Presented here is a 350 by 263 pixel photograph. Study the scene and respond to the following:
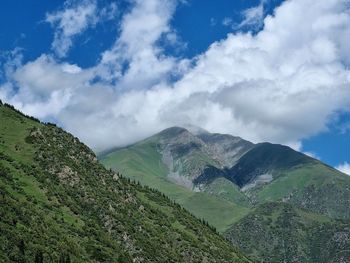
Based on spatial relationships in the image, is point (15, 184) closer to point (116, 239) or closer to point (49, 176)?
point (49, 176)

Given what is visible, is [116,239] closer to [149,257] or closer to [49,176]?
[149,257]

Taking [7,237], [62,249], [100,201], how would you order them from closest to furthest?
[7,237] → [62,249] → [100,201]

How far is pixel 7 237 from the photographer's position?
111 meters

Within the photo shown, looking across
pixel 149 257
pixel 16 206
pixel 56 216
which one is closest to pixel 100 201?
pixel 149 257

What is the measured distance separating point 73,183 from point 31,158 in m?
16.7

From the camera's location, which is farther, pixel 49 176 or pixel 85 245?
pixel 49 176

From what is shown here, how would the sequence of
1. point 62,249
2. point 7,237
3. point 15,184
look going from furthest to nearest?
1. point 15,184
2. point 62,249
3. point 7,237

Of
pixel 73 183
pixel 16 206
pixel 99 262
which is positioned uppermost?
pixel 73 183

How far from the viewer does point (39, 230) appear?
129 meters

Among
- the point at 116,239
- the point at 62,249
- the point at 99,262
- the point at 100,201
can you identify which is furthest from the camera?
the point at 100,201

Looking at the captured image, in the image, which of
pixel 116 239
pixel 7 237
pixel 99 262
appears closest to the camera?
pixel 7 237

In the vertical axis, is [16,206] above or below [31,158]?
below

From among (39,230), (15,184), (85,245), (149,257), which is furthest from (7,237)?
(149,257)

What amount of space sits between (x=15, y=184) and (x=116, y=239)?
3986 centimetres
